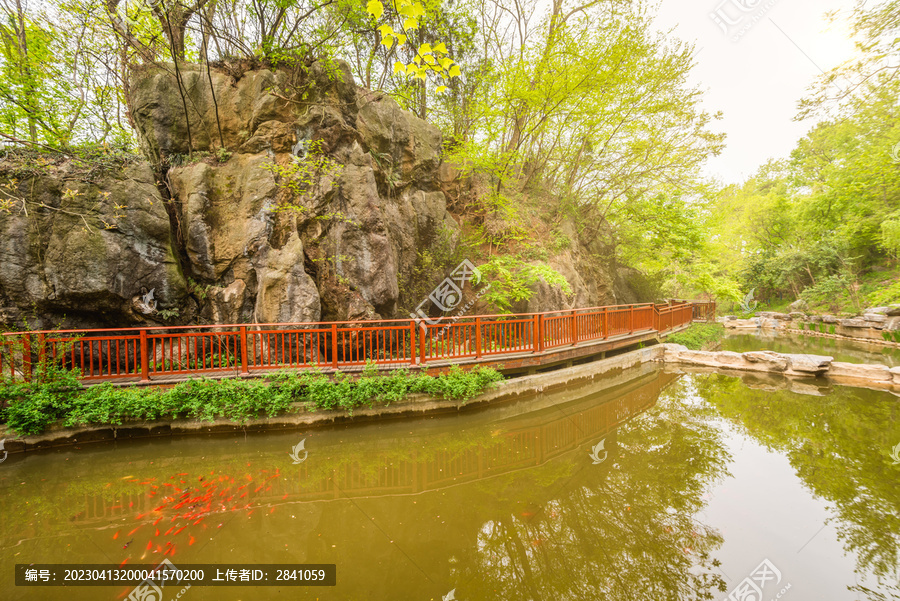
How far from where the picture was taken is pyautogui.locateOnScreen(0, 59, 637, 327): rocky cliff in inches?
259

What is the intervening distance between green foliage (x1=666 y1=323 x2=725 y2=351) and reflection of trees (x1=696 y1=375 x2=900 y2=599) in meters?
4.32

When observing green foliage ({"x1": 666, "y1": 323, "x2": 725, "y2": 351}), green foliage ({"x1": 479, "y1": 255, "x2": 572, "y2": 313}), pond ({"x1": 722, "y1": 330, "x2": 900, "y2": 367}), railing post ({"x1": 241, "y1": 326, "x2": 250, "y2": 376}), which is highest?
green foliage ({"x1": 479, "y1": 255, "x2": 572, "y2": 313})

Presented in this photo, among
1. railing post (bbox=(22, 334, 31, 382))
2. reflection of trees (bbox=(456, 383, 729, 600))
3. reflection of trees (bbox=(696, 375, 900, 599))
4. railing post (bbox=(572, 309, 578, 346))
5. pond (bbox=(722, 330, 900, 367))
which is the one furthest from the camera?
pond (bbox=(722, 330, 900, 367))

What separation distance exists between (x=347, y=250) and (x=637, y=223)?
12885mm

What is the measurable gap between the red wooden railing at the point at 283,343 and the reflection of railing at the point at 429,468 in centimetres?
192

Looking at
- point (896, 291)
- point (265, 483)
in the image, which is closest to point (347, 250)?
point (265, 483)

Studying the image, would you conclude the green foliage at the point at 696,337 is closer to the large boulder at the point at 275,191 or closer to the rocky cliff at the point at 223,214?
the rocky cliff at the point at 223,214

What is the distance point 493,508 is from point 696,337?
1431 cm

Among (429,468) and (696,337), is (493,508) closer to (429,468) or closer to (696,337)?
(429,468)

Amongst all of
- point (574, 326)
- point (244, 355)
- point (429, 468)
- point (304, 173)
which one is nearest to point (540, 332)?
point (574, 326)

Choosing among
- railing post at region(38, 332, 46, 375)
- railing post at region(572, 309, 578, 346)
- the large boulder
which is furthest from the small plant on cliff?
railing post at region(572, 309, 578, 346)

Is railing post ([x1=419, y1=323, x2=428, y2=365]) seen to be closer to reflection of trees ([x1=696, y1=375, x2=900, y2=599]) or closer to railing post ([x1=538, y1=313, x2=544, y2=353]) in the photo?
railing post ([x1=538, y1=313, x2=544, y2=353])

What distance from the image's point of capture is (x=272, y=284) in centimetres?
766

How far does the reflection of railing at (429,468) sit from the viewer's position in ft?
13.1
